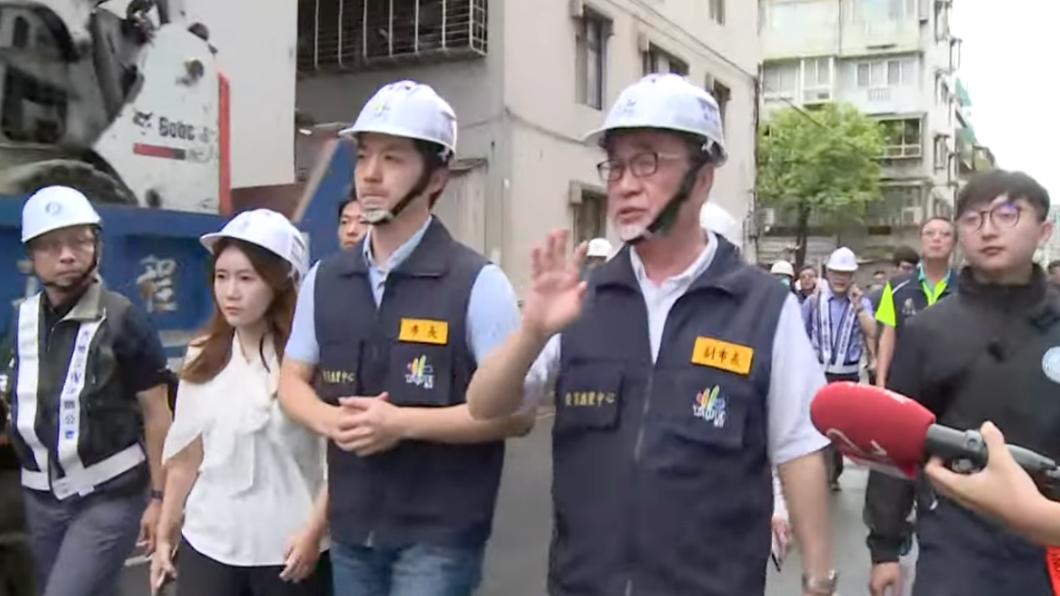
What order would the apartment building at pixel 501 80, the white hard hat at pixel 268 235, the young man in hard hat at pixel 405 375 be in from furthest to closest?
the apartment building at pixel 501 80 → the white hard hat at pixel 268 235 → the young man in hard hat at pixel 405 375

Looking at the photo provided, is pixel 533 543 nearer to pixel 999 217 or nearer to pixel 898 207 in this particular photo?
pixel 999 217

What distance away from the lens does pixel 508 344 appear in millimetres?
2494

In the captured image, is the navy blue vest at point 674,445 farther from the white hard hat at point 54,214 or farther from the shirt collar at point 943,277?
the shirt collar at point 943,277

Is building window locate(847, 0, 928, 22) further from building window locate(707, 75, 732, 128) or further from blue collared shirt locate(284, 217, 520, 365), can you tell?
blue collared shirt locate(284, 217, 520, 365)

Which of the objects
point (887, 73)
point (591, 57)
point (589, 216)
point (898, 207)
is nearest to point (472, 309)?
point (589, 216)

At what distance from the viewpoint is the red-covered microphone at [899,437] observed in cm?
178

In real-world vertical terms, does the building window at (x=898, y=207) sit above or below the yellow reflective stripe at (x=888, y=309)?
above

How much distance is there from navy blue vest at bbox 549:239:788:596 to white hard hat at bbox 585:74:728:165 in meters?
0.31

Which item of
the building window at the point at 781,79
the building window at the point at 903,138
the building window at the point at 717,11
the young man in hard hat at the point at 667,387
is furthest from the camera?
the building window at the point at 781,79

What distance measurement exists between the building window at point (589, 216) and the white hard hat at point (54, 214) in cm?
1333

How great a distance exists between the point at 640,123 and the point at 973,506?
1.14 m

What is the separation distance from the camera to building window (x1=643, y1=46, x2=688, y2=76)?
19.4 metres

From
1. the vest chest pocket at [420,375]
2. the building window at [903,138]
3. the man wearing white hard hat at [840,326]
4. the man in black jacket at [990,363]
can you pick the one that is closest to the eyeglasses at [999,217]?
the man in black jacket at [990,363]

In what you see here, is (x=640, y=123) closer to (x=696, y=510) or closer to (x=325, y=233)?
(x=696, y=510)
